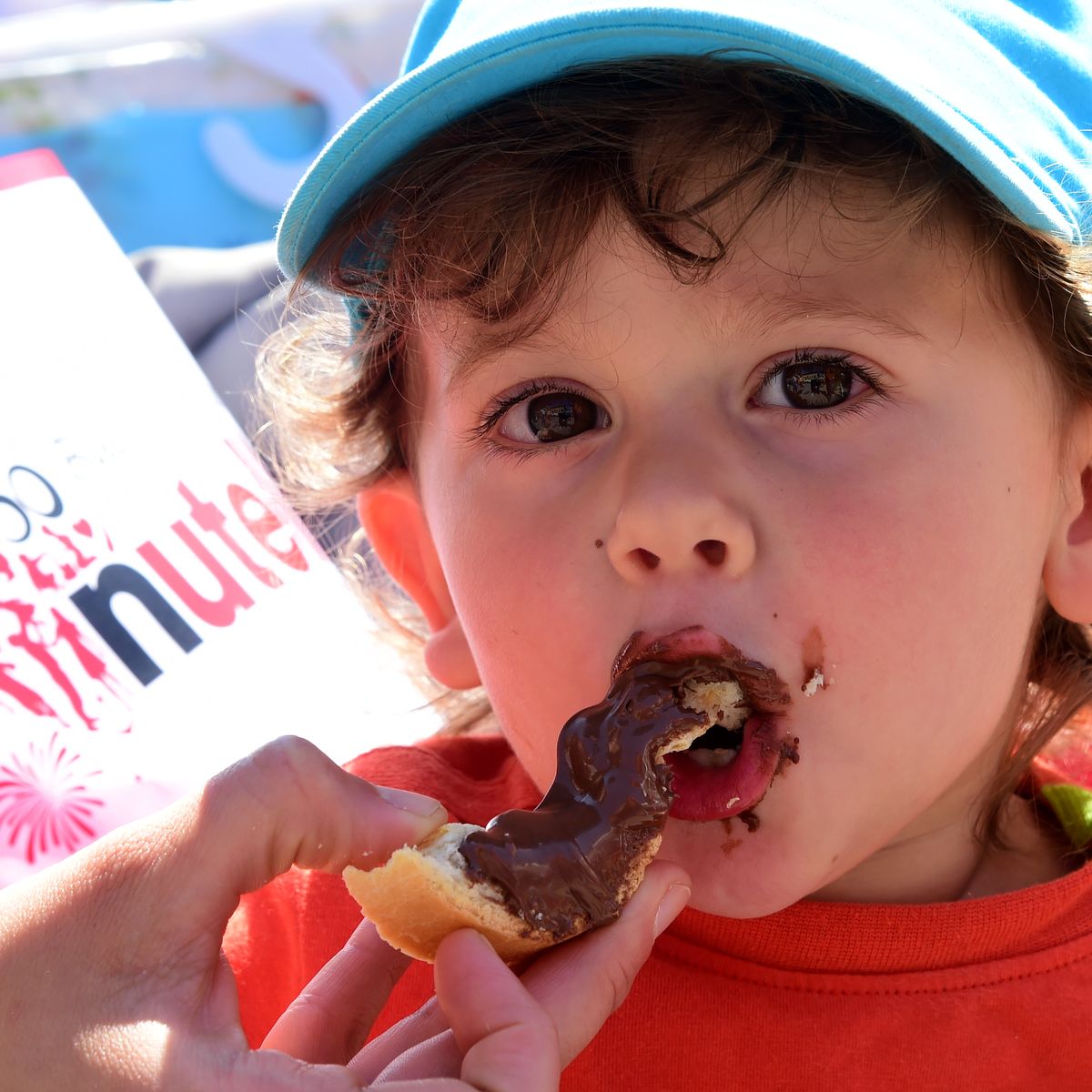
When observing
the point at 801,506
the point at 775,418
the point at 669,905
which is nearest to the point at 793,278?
the point at 775,418

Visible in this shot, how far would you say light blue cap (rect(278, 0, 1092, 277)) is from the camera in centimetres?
134

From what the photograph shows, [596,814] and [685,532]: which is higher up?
[685,532]

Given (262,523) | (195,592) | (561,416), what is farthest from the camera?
(262,523)

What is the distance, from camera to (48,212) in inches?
97.0

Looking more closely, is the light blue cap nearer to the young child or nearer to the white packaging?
the young child

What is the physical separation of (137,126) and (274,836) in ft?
7.80

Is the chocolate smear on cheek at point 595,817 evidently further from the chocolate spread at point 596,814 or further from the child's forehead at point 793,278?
the child's forehead at point 793,278

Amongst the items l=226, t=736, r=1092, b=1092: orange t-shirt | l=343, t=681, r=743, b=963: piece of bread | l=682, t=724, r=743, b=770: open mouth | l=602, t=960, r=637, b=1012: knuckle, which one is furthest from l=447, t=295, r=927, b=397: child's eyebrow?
l=226, t=736, r=1092, b=1092: orange t-shirt

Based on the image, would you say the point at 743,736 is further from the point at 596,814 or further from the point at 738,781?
the point at 596,814

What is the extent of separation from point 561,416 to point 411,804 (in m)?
0.53

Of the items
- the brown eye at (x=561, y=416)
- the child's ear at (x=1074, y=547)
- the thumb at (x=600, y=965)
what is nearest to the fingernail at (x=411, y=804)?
the thumb at (x=600, y=965)

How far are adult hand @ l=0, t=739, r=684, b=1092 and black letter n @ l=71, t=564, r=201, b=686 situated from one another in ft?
2.97

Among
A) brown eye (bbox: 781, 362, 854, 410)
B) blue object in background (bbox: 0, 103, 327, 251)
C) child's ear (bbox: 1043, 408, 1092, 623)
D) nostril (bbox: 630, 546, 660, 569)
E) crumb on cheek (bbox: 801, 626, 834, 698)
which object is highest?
blue object in background (bbox: 0, 103, 327, 251)

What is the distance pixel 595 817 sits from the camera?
4.26 feet
